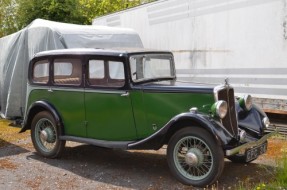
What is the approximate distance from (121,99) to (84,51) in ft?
3.50

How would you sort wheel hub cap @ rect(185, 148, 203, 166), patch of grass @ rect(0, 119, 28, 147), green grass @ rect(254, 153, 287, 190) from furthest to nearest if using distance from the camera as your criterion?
1. patch of grass @ rect(0, 119, 28, 147)
2. wheel hub cap @ rect(185, 148, 203, 166)
3. green grass @ rect(254, 153, 287, 190)

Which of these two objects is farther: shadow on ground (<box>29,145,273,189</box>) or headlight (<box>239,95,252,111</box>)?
headlight (<box>239,95,252,111</box>)

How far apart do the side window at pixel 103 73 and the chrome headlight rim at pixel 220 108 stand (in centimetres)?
163

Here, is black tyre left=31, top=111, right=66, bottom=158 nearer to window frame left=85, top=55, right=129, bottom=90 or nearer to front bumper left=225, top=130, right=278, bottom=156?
window frame left=85, top=55, right=129, bottom=90

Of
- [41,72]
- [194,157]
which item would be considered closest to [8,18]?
[41,72]

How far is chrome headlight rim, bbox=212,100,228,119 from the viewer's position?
521cm

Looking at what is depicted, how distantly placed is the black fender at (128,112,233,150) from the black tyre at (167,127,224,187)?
0.28 ft

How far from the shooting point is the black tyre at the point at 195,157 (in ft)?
17.0

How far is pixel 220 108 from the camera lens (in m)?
5.23

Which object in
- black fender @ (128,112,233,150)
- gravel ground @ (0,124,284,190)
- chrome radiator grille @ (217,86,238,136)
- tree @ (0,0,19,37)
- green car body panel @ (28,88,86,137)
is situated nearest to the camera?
black fender @ (128,112,233,150)

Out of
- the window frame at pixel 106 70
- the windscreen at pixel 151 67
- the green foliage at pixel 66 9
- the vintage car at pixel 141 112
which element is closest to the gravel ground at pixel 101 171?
the vintage car at pixel 141 112

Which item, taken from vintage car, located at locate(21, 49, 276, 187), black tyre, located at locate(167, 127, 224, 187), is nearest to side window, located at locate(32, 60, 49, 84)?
vintage car, located at locate(21, 49, 276, 187)

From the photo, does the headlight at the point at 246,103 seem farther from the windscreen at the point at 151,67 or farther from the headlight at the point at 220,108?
the windscreen at the point at 151,67

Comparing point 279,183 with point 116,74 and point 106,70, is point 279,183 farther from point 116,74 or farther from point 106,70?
point 106,70
